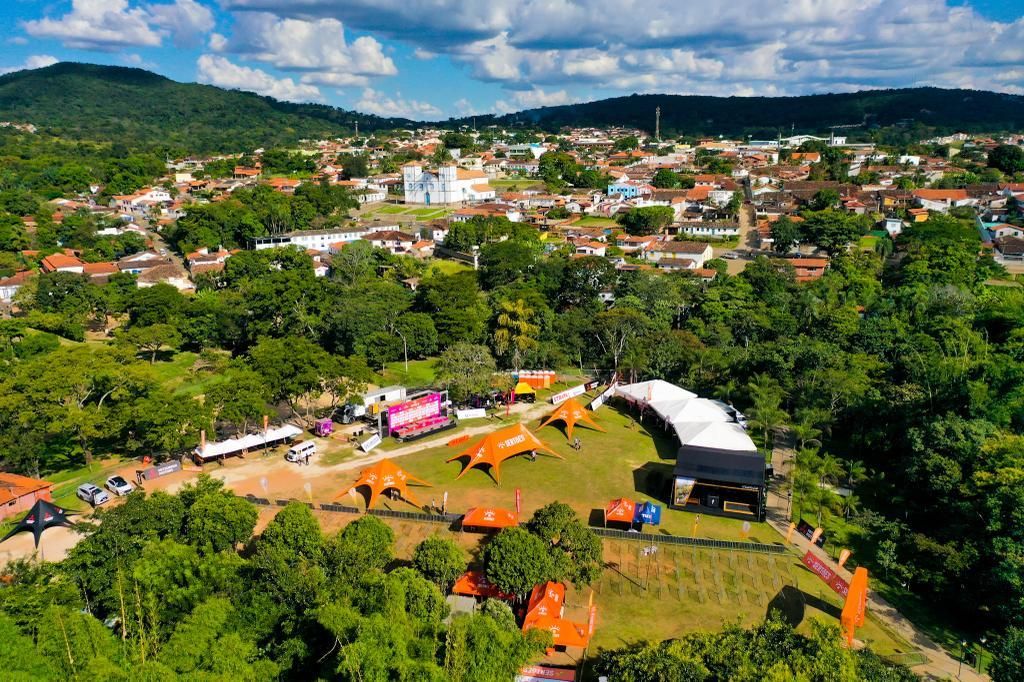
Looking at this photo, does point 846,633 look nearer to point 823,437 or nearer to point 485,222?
point 823,437

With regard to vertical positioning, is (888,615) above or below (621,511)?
below

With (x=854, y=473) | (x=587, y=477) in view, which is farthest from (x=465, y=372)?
(x=854, y=473)

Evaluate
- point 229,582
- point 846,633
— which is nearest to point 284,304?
point 229,582

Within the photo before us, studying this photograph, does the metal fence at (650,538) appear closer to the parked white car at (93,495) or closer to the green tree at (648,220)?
the parked white car at (93,495)

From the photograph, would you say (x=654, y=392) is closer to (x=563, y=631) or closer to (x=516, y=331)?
(x=516, y=331)

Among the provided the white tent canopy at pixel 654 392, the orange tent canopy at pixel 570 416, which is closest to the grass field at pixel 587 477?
the orange tent canopy at pixel 570 416
